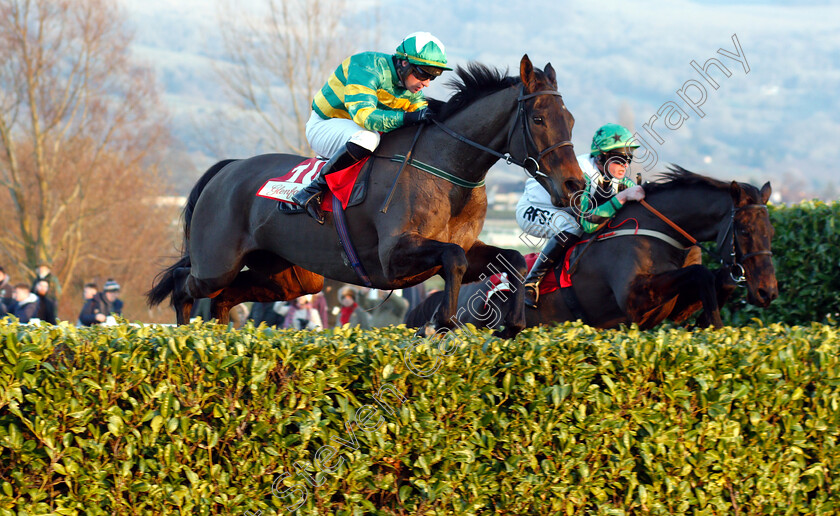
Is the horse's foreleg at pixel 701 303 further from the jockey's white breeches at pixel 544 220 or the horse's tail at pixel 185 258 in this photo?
the horse's tail at pixel 185 258

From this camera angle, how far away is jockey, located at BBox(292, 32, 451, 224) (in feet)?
14.8

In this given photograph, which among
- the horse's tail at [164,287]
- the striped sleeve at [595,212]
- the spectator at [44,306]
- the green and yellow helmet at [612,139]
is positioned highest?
the green and yellow helmet at [612,139]

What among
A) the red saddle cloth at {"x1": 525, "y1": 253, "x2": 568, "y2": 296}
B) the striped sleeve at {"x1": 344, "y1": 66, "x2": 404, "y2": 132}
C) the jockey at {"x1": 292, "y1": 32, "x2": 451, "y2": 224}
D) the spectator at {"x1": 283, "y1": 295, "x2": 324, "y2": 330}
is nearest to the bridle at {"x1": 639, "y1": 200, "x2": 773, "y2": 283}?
the red saddle cloth at {"x1": 525, "y1": 253, "x2": 568, "y2": 296}

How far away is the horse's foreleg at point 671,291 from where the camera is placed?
5.31 metres

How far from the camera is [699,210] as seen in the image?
5699 mm

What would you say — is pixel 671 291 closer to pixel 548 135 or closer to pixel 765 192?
pixel 765 192

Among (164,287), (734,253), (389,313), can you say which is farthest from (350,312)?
(734,253)

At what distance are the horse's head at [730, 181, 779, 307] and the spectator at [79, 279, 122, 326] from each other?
7642 millimetres

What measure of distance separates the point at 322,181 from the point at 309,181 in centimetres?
19

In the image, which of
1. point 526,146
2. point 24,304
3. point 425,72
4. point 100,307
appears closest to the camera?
point 526,146

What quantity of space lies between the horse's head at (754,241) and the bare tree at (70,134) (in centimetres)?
1941

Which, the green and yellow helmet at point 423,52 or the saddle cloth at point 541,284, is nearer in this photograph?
the green and yellow helmet at point 423,52

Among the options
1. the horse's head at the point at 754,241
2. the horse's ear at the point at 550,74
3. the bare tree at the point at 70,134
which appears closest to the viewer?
the horse's ear at the point at 550,74

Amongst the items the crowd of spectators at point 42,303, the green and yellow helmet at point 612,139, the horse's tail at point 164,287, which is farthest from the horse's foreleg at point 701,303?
the crowd of spectators at point 42,303
